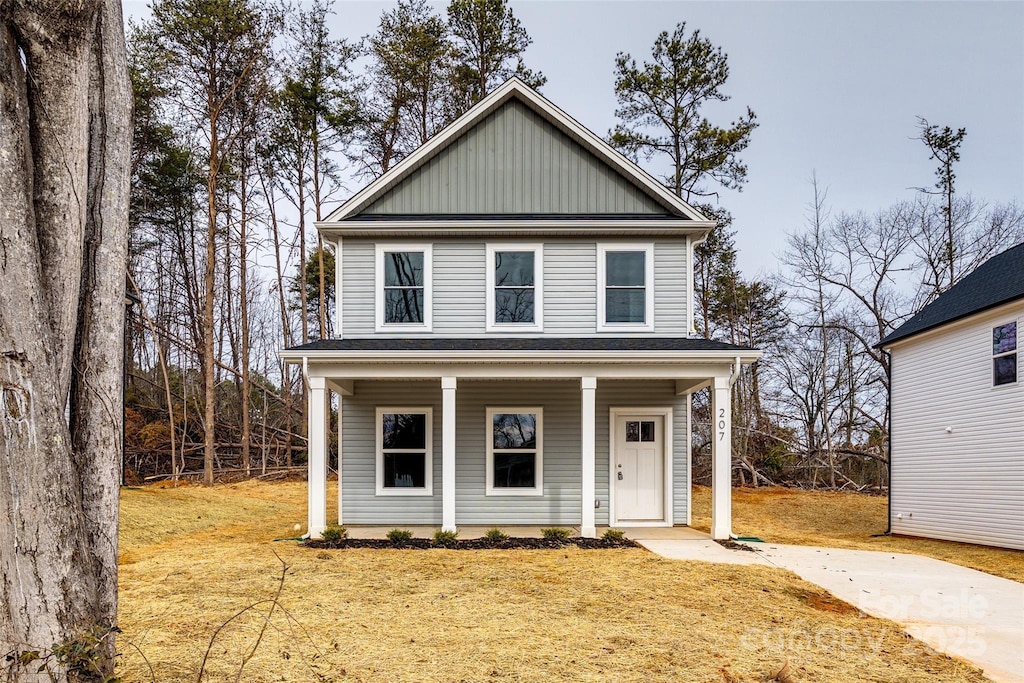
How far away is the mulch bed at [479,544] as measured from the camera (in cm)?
948

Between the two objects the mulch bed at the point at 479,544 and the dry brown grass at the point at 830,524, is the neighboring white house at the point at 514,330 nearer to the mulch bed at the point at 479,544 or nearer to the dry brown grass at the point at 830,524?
the mulch bed at the point at 479,544

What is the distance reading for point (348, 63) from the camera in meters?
21.4

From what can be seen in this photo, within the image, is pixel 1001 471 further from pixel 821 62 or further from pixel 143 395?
pixel 143 395

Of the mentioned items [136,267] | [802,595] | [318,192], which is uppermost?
[318,192]

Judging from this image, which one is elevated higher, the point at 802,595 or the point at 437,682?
the point at 437,682

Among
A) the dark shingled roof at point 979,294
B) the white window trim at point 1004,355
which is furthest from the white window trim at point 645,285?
the white window trim at point 1004,355

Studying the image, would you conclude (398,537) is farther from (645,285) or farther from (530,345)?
(645,285)

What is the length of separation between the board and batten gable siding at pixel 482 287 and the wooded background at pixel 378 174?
317 inches

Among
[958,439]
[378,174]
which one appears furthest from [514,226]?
[378,174]

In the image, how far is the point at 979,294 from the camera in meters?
11.6

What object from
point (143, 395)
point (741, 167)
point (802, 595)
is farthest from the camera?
point (143, 395)

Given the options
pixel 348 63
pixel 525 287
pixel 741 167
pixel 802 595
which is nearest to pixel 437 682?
pixel 802 595

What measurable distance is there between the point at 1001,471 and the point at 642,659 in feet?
31.0

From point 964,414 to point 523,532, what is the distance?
8.45m
